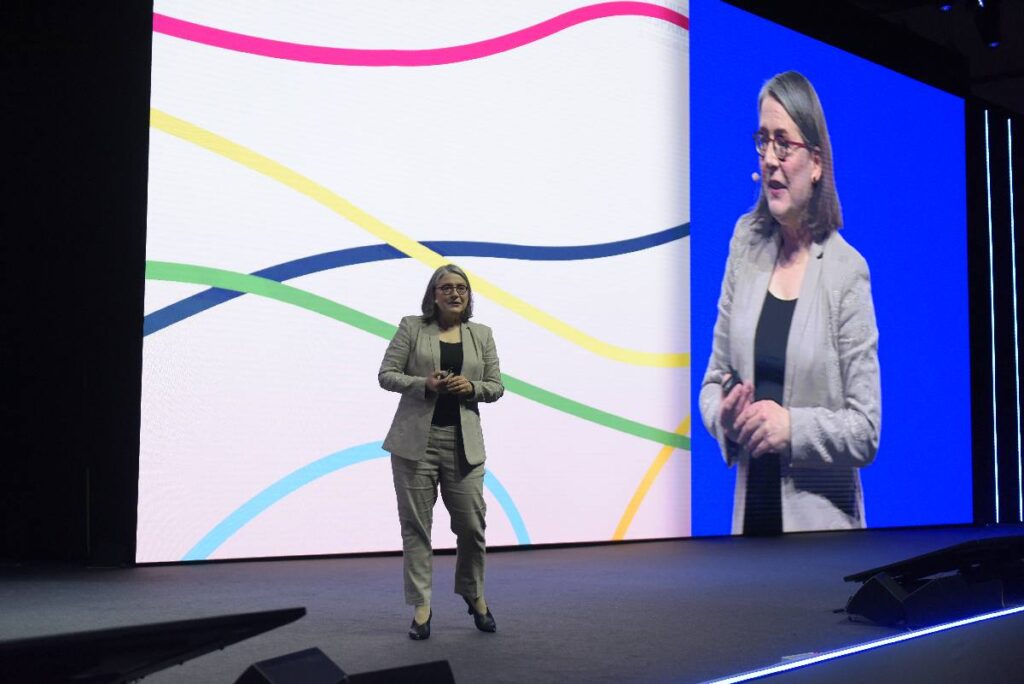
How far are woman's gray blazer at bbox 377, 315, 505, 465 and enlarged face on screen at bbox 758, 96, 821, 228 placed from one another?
488 cm

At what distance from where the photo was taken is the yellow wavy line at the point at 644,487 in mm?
7211

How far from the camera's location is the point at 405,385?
3.81 meters

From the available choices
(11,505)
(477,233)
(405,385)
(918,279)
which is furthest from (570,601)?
(918,279)

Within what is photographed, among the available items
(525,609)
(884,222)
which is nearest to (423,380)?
(525,609)

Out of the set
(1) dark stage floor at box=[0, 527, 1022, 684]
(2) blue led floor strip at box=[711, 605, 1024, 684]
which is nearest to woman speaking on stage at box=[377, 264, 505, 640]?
(1) dark stage floor at box=[0, 527, 1022, 684]

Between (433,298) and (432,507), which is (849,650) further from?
(433,298)

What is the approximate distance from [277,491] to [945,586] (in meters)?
3.43

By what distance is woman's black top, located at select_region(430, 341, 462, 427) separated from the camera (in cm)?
386

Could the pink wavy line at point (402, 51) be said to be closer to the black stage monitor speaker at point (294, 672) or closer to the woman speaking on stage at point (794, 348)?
the woman speaking on stage at point (794, 348)

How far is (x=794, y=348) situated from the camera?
826cm

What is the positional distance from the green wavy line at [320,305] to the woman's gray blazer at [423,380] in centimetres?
210

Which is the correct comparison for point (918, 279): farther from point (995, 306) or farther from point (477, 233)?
point (477, 233)

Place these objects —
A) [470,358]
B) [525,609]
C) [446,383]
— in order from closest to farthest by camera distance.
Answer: [446,383]
[470,358]
[525,609]

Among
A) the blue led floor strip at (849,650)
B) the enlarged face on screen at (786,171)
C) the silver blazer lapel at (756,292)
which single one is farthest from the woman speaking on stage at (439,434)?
the enlarged face on screen at (786,171)
